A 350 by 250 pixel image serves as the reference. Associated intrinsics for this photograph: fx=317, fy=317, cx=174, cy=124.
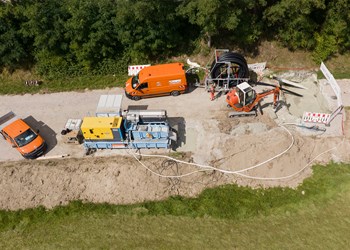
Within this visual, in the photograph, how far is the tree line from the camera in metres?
23.8

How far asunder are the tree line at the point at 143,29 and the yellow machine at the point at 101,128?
25.9 ft

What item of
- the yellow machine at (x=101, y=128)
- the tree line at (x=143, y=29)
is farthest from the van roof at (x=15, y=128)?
the tree line at (x=143, y=29)

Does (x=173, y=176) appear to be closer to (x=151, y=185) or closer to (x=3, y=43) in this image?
(x=151, y=185)

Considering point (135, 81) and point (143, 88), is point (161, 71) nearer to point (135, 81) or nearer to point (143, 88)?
point (143, 88)

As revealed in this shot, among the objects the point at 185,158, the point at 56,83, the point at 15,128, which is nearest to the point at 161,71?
the point at 185,158

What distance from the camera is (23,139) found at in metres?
20.8

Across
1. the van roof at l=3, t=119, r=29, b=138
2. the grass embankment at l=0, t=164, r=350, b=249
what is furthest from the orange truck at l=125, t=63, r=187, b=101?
the grass embankment at l=0, t=164, r=350, b=249

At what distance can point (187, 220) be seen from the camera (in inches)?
728

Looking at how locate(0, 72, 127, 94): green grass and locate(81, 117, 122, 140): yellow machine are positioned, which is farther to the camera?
locate(0, 72, 127, 94): green grass

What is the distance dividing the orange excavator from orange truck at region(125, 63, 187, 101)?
12.9ft

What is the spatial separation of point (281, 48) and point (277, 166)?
12189mm

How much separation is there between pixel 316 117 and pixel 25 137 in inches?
783

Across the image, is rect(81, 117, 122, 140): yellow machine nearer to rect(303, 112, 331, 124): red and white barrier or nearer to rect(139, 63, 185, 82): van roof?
rect(139, 63, 185, 82): van roof

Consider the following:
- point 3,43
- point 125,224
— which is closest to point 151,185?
point 125,224
